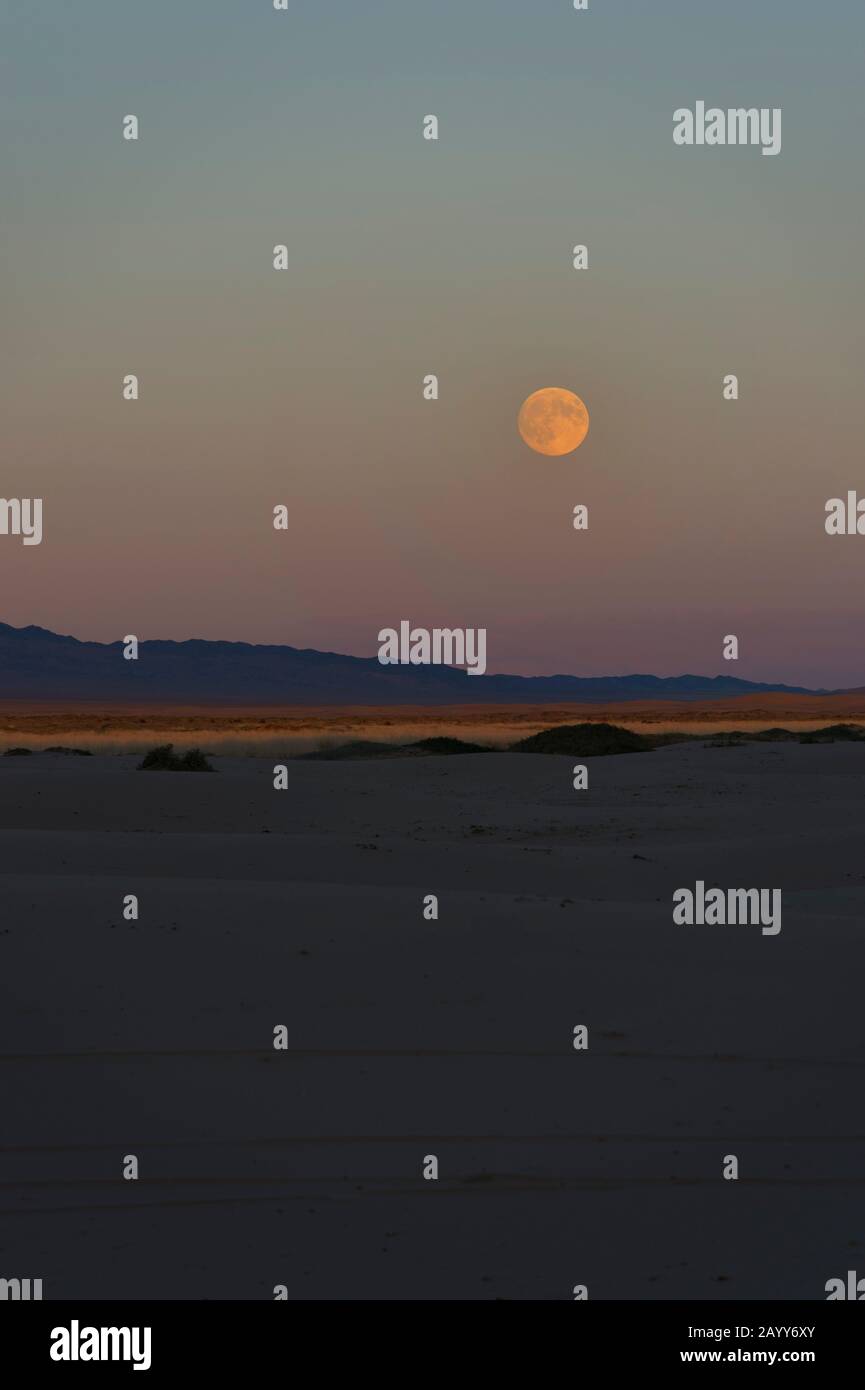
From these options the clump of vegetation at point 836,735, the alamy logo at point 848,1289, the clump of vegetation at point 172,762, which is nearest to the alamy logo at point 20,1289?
the alamy logo at point 848,1289

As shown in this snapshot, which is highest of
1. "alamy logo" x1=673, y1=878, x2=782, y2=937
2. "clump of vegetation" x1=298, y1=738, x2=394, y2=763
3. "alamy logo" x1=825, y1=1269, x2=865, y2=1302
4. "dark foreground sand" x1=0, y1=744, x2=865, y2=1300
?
"clump of vegetation" x1=298, y1=738, x2=394, y2=763

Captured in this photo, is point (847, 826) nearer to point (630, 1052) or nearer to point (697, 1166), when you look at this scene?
point (630, 1052)

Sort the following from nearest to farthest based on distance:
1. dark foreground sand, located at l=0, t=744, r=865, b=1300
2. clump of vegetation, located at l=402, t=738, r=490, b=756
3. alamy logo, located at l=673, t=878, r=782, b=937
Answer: dark foreground sand, located at l=0, t=744, r=865, b=1300 → alamy logo, located at l=673, t=878, r=782, b=937 → clump of vegetation, located at l=402, t=738, r=490, b=756

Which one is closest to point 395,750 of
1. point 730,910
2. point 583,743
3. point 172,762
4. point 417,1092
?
point 583,743

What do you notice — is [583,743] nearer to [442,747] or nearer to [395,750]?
[442,747]

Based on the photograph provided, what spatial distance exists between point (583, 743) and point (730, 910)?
3178 cm

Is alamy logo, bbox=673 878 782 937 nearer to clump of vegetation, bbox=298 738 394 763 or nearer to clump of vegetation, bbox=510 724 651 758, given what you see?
clump of vegetation, bbox=510 724 651 758

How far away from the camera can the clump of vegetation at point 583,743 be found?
43031mm

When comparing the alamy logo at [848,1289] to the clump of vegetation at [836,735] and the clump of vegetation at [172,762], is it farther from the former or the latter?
the clump of vegetation at [836,735]

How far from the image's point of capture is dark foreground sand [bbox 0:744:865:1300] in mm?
6262

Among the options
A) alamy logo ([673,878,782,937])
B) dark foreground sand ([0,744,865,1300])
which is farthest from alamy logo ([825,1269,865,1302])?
alamy logo ([673,878,782,937])

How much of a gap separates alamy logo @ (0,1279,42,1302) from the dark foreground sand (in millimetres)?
120

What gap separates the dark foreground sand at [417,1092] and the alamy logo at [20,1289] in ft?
0.40
